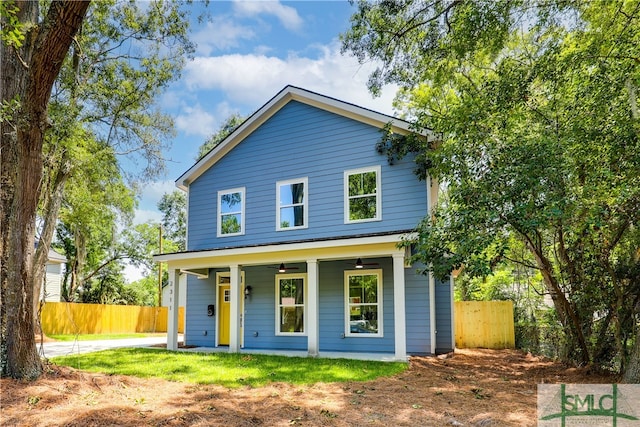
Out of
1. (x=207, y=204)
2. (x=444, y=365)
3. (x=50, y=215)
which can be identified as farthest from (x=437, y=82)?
(x=50, y=215)

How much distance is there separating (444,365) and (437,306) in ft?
7.85

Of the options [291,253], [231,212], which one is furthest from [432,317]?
[231,212]

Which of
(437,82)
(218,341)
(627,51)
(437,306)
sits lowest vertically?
(218,341)

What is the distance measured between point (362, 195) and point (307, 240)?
2.22 meters

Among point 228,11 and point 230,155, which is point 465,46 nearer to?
point 228,11

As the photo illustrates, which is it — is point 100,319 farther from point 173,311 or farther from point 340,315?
point 340,315

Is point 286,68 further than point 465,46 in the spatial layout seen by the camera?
Yes

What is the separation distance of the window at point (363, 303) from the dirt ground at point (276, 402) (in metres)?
3.20

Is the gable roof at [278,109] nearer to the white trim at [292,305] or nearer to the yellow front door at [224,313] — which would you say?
the yellow front door at [224,313]

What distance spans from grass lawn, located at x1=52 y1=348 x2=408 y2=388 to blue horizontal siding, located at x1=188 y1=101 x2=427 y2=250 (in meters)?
3.63

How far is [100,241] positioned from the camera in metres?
28.8

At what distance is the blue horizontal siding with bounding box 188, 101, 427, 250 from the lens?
37.0 ft

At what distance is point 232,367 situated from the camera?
867cm

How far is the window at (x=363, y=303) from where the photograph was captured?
11.2m
